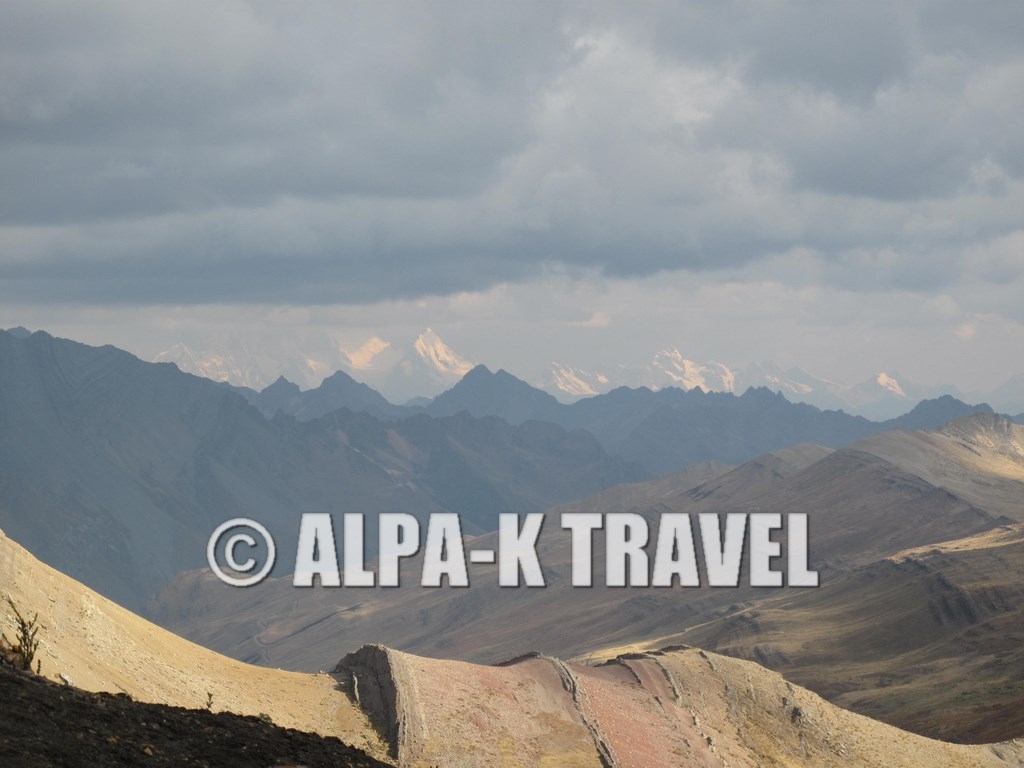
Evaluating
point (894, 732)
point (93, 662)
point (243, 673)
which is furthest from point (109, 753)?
point (894, 732)

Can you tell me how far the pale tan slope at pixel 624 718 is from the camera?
54.0 m

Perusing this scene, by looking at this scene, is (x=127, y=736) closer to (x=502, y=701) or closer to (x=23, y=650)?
(x=23, y=650)

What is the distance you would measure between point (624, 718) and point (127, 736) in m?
34.9

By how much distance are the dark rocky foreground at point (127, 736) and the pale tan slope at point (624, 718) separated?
49.3 feet

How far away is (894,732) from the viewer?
74.6 metres

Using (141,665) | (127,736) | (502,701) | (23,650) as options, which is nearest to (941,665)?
(502,701)

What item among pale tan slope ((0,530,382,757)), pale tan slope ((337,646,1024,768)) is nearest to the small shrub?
pale tan slope ((0,530,382,757))

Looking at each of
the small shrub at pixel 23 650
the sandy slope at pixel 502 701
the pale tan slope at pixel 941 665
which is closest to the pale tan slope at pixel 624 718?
the sandy slope at pixel 502 701

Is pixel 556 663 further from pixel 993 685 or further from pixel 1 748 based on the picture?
pixel 993 685

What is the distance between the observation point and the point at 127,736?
3209 centimetres

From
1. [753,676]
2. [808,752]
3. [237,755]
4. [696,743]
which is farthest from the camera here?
[753,676]

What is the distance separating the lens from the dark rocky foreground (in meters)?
29.6

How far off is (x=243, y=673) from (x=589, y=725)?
1681 centimetres

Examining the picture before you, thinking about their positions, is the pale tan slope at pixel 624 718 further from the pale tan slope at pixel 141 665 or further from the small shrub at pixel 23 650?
the small shrub at pixel 23 650
